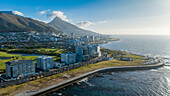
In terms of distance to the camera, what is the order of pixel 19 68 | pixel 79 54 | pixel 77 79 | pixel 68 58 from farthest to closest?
pixel 79 54 < pixel 68 58 < pixel 77 79 < pixel 19 68

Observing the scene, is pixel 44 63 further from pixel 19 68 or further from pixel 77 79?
pixel 77 79

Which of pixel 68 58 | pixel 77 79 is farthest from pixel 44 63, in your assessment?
pixel 77 79

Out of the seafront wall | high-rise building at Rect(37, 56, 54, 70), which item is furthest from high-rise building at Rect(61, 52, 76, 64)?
the seafront wall

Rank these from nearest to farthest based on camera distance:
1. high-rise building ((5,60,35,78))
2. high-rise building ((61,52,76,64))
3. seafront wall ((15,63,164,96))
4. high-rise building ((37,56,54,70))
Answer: seafront wall ((15,63,164,96)) < high-rise building ((5,60,35,78)) < high-rise building ((37,56,54,70)) < high-rise building ((61,52,76,64))

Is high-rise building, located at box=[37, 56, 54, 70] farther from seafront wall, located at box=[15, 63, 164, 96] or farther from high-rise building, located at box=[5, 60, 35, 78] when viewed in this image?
seafront wall, located at box=[15, 63, 164, 96]

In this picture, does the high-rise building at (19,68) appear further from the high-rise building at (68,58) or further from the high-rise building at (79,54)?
the high-rise building at (79,54)

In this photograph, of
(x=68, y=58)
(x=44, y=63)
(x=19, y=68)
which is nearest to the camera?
(x=19, y=68)

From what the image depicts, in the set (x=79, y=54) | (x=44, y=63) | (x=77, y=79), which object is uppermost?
(x=79, y=54)

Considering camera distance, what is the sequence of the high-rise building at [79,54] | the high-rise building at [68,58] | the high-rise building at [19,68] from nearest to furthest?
the high-rise building at [19,68] < the high-rise building at [68,58] < the high-rise building at [79,54]

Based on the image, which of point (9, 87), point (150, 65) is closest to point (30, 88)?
point (9, 87)

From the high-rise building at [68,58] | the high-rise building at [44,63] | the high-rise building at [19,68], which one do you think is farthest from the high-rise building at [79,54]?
the high-rise building at [19,68]
